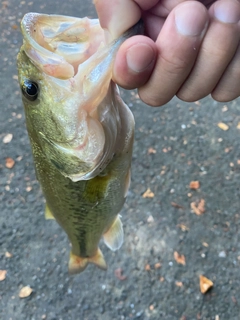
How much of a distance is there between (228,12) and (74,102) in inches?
14.9

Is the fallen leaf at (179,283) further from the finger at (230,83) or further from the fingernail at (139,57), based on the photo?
the fingernail at (139,57)

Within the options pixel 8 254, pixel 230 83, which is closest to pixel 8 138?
pixel 8 254

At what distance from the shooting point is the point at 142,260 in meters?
2.36

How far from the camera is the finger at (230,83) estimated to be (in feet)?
3.04

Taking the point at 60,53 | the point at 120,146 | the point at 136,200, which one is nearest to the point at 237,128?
the point at 136,200

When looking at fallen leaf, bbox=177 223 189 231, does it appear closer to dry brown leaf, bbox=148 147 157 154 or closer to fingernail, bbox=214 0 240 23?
dry brown leaf, bbox=148 147 157 154

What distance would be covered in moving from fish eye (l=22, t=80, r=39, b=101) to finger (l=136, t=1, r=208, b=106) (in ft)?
0.83

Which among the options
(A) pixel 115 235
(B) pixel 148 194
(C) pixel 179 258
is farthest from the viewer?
(B) pixel 148 194

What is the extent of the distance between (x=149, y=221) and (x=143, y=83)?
1691 millimetres

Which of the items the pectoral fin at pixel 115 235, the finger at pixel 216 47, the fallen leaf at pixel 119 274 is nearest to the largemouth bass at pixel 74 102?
the finger at pixel 216 47

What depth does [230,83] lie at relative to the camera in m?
0.97

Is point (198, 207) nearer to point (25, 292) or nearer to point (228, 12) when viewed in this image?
point (25, 292)

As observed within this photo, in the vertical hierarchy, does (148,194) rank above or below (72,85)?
below

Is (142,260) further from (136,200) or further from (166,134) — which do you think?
(166,134)
